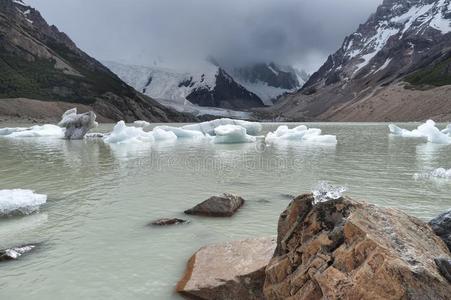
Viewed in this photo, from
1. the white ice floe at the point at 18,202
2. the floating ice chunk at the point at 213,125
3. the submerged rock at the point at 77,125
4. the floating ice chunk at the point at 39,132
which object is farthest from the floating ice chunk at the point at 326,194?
the floating ice chunk at the point at 39,132

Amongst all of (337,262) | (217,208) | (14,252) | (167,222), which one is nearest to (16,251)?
(14,252)

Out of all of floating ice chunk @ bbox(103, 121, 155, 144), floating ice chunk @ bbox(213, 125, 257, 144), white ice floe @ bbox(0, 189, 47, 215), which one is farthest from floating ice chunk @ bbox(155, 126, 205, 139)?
A: white ice floe @ bbox(0, 189, 47, 215)

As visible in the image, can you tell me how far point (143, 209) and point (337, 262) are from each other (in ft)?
25.1

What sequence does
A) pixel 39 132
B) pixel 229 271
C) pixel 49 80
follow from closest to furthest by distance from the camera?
pixel 229 271 → pixel 39 132 → pixel 49 80

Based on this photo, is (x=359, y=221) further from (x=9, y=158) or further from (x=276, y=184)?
(x=9, y=158)

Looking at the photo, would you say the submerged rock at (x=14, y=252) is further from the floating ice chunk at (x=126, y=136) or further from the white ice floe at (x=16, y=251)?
the floating ice chunk at (x=126, y=136)

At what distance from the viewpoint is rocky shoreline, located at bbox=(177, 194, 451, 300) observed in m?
4.43

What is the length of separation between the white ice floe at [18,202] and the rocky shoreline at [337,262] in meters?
6.15

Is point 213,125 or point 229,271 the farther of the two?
point 213,125

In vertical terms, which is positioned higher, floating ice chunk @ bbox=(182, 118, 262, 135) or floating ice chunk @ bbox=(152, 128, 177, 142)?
floating ice chunk @ bbox=(182, 118, 262, 135)

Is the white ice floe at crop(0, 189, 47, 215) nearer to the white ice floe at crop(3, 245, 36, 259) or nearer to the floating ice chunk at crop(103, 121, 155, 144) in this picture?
the white ice floe at crop(3, 245, 36, 259)

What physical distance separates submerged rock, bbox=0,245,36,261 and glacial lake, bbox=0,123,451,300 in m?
0.17

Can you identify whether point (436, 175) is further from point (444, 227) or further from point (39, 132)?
point (39, 132)

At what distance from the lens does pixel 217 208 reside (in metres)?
10.9
